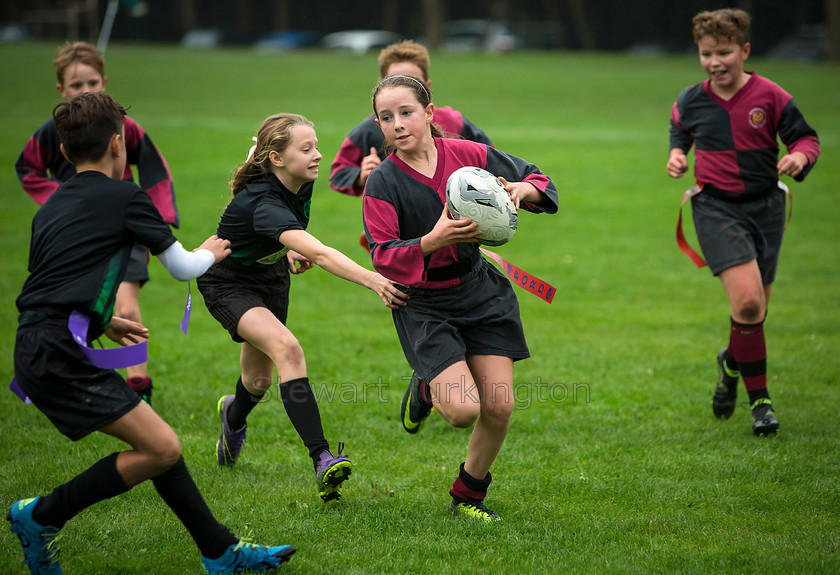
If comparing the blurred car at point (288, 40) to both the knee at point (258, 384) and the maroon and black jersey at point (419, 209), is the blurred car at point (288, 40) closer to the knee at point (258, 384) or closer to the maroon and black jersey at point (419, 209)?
the knee at point (258, 384)

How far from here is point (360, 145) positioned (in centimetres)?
568

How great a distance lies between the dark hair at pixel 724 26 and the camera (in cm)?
509

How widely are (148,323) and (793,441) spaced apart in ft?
18.4

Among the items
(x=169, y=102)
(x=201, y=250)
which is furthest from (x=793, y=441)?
(x=169, y=102)

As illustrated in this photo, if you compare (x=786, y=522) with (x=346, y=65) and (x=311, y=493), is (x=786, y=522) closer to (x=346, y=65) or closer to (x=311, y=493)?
(x=311, y=493)

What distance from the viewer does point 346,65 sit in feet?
118

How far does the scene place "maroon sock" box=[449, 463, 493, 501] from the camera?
3967 millimetres

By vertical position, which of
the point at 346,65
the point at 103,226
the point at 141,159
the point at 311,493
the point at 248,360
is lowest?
the point at 346,65

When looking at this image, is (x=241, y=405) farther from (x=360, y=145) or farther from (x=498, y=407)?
(x=360, y=145)

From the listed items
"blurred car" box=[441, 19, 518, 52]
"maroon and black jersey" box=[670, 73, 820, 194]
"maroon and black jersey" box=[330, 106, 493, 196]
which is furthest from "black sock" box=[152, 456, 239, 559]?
"blurred car" box=[441, 19, 518, 52]

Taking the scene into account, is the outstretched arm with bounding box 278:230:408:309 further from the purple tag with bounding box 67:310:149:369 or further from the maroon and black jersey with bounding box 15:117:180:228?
the maroon and black jersey with bounding box 15:117:180:228

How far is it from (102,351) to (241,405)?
5.21ft

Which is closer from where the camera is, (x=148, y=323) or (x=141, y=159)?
(x=141, y=159)

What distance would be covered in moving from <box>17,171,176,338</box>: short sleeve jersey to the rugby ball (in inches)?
46.7
